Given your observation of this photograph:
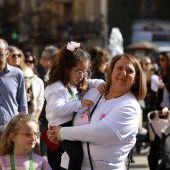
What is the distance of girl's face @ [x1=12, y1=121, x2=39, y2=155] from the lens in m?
5.32

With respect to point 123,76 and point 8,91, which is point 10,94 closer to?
point 8,91

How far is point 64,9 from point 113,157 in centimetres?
5605

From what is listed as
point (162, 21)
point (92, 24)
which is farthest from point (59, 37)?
point (162, 21)

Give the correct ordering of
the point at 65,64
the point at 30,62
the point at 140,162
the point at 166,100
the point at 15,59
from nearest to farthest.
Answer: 1. the point at 65,64
2. the point at 15,59
3. the point at 166,100
4. the point at 30,62
5. the point at 140,162

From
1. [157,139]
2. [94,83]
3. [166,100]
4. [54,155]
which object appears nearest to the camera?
[94,83]

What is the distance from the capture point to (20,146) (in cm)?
537

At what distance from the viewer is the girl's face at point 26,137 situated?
210 inches

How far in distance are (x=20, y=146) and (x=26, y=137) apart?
99 mm

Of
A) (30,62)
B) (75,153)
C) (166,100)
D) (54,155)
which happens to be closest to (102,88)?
(75,153)

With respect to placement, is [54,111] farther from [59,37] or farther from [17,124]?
[59,37]

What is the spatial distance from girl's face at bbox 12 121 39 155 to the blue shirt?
1.84 metres

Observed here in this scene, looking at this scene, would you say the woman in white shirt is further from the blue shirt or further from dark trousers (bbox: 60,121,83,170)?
the blue shirt

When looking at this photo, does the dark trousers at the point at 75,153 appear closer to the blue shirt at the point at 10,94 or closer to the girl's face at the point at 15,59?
the blue shirt at the point at 10,94

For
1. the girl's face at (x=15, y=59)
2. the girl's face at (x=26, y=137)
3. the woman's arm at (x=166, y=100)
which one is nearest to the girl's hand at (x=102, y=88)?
the girl's face at (x=26, y=137)
